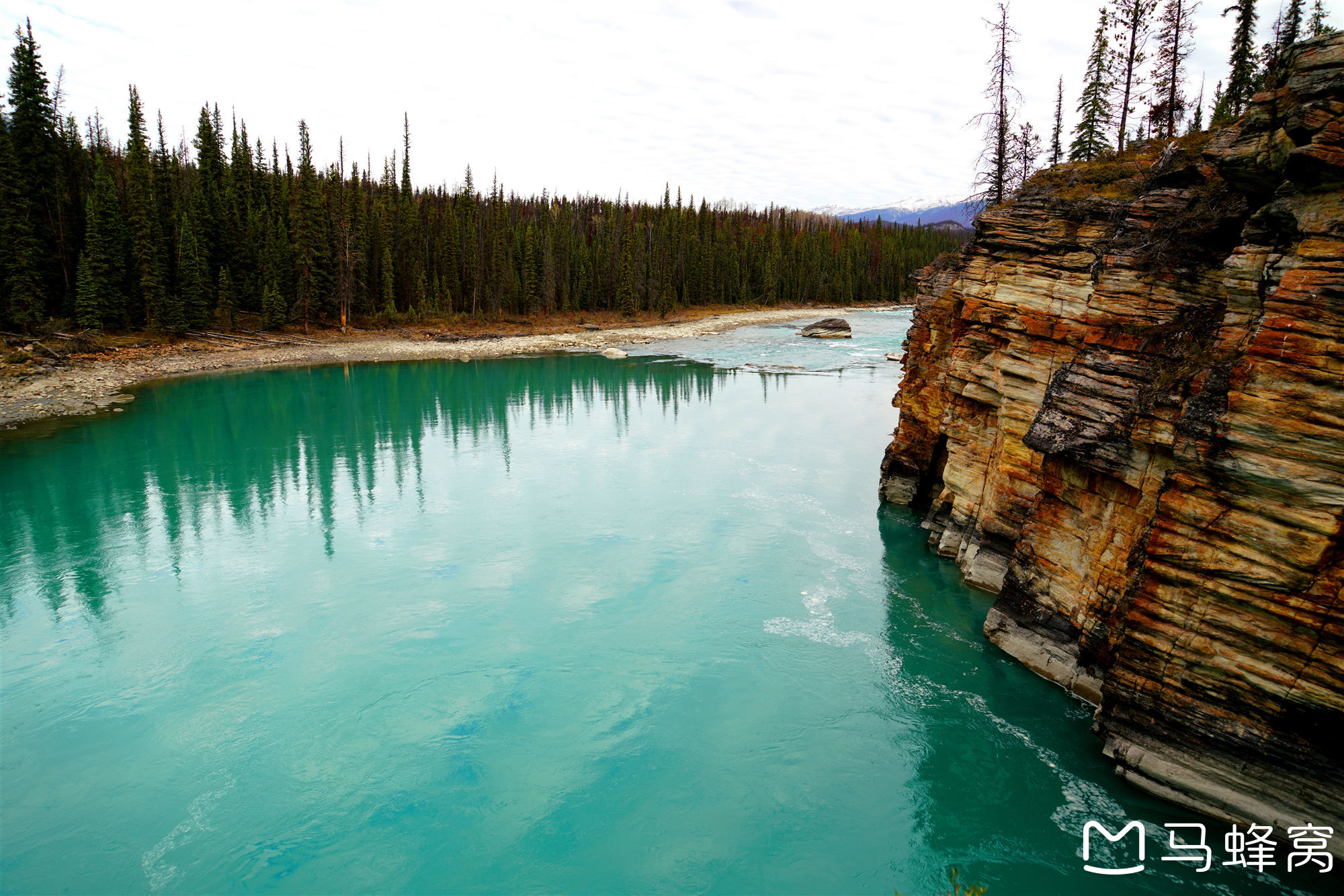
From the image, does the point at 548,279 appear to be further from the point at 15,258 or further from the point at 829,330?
the point at 15,258

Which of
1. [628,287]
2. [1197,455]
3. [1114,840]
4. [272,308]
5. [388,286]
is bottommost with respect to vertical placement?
[1114,840]

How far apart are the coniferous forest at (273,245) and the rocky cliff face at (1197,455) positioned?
5719cm

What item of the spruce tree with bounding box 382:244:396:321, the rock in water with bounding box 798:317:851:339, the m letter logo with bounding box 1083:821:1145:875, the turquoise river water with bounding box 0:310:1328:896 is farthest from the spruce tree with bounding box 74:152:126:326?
the rock in water with bounding box 798:317:851:339

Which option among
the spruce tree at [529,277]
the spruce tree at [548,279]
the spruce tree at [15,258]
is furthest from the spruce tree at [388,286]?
the spruce tree at [15,258]

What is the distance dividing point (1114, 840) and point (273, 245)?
67754 millimetres

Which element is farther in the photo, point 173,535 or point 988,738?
point 173,535

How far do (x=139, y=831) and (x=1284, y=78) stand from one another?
1956cm

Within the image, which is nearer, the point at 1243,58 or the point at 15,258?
the point at 1243,58

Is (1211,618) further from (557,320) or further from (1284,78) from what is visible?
(557,320)

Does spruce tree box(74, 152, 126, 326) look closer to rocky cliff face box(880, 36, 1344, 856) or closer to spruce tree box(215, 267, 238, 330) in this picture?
spruce tree box(215, 267, 238, 330)

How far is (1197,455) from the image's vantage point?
973cm

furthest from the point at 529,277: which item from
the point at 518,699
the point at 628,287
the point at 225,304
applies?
the point at 518,699

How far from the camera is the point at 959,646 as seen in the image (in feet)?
50.9

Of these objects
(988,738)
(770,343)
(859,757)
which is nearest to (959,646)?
(988,738)
